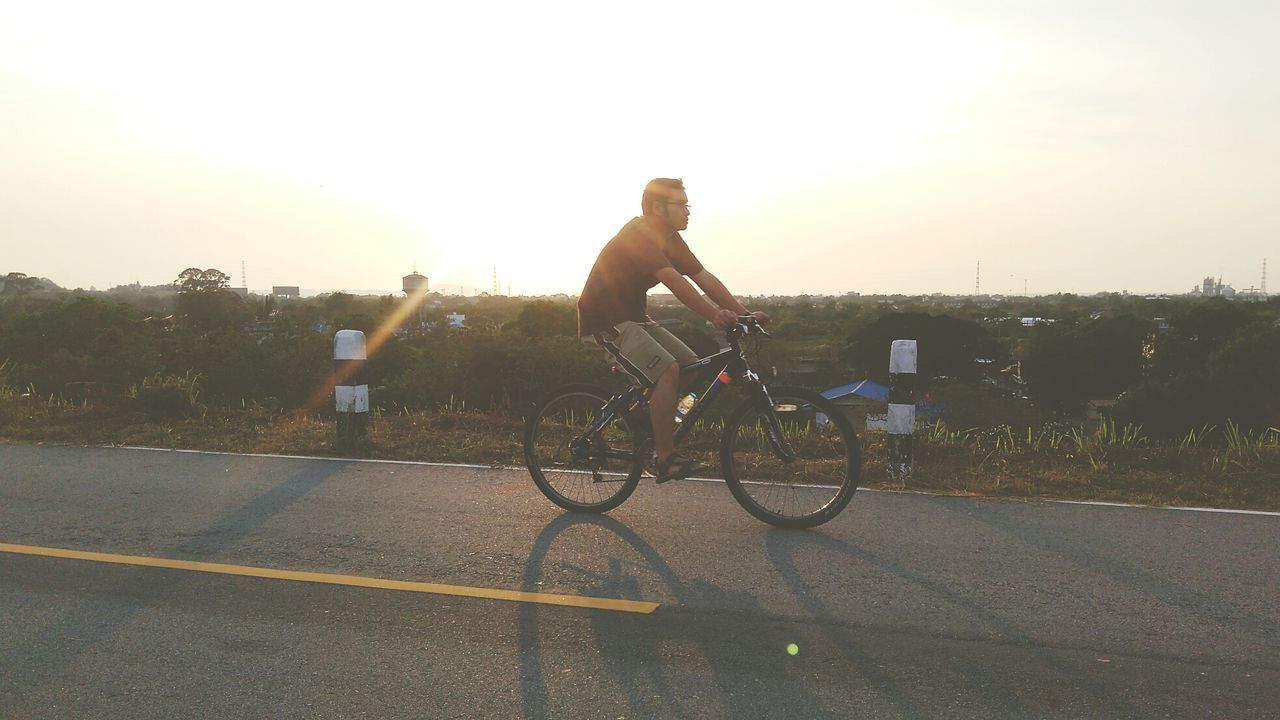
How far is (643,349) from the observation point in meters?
5.94

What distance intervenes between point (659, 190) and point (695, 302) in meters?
0.80

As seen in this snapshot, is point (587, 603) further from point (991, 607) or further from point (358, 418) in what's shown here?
point (358, 418)

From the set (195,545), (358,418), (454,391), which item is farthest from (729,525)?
(454,391)

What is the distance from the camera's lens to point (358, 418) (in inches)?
346

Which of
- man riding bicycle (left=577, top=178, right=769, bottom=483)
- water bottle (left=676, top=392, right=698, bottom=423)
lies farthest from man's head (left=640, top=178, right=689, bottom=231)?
water bottle (left=676, top=392, right=698, bottom=423)

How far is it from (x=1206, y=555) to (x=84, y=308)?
42.7 m

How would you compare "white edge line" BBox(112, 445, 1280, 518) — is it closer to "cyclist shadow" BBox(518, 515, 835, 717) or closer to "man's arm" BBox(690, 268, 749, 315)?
"man's arm" BBox(690, 268, 749, 315)

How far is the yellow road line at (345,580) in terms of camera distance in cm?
445

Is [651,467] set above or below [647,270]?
below

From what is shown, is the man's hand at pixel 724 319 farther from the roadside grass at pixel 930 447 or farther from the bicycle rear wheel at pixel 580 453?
the roadside grass at pixel 930 447

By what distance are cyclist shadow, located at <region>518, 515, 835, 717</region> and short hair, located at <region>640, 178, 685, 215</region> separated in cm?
229

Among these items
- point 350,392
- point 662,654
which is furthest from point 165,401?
point 662,654

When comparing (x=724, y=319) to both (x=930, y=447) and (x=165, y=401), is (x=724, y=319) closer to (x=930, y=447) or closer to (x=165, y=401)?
(x=930, y=447)

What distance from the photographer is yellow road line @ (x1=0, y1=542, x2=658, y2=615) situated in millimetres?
4453
